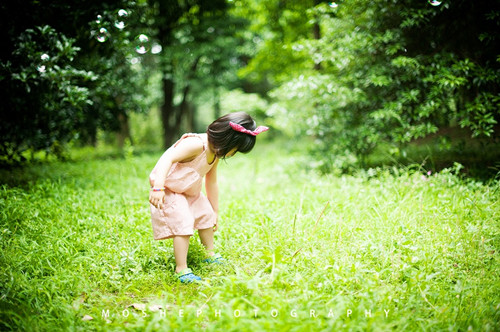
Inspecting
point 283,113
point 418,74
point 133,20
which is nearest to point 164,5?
point 133,20

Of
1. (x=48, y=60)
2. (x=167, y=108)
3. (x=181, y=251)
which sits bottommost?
(x=181, y=251)

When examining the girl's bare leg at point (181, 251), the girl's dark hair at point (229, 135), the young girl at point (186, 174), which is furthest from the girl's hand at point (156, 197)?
the girl's dark hair at point (229, 135)

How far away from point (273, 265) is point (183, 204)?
2.84 ft

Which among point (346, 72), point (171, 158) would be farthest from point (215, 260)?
point (346, 72)

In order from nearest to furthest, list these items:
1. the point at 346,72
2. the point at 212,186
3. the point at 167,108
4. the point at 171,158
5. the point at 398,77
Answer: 1. the point at 171,158
2. the point at 212,186
3. the point at 398,77
4. the point at 346,72
5. the point at 167,108

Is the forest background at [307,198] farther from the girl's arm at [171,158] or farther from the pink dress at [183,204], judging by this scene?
the girl's arm at [171,158]

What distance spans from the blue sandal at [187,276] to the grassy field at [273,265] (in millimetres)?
48

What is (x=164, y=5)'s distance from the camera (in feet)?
30.5

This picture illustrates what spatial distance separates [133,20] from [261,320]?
22.0ft

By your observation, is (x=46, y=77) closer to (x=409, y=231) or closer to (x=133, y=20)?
(x=133, y=20)

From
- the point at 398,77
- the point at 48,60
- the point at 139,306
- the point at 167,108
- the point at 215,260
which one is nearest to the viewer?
Answer: the point at 139,306

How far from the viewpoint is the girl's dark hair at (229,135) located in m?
2.55

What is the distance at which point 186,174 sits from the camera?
2631 millimetres

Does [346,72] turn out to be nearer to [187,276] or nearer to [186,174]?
[186,174]
